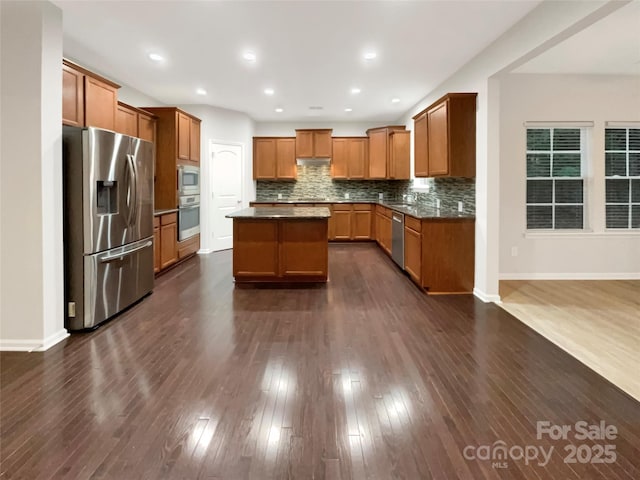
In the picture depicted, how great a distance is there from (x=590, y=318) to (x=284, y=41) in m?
4.05

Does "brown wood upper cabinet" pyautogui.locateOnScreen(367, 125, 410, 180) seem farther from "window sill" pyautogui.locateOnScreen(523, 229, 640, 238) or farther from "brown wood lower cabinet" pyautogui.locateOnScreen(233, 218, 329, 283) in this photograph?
"brown wood lower cabinet" pyautogui.locateOnScreen(233, 218, 329, 283)

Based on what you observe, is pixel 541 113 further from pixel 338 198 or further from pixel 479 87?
pixel 338 198

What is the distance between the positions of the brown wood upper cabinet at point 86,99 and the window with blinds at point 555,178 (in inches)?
204

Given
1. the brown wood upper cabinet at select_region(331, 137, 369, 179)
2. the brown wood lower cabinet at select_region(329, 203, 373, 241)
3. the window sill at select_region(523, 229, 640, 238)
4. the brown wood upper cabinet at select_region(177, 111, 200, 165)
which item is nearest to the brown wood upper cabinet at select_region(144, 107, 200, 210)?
the brown wood upper cabinet at select_region(177, 111, 200, 165)

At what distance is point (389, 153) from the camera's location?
29.2 feet

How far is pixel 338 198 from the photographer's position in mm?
9938

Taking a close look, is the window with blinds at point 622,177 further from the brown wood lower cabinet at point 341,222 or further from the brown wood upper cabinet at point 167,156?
the brown wood upper cabinet at point 167,156

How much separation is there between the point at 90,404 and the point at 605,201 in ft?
20.4

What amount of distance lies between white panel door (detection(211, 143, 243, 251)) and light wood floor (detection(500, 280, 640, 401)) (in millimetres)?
5163

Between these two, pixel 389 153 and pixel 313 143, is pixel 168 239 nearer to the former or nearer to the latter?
pixel 313 143

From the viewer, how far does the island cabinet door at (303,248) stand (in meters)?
5.41

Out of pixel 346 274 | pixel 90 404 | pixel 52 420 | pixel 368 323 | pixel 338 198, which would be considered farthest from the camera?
pixel 338 198

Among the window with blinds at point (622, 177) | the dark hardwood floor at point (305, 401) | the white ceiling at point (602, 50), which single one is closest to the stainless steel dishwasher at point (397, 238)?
the dark hardwood floor at point (305, 401)

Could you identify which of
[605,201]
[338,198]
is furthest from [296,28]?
[338,198]
